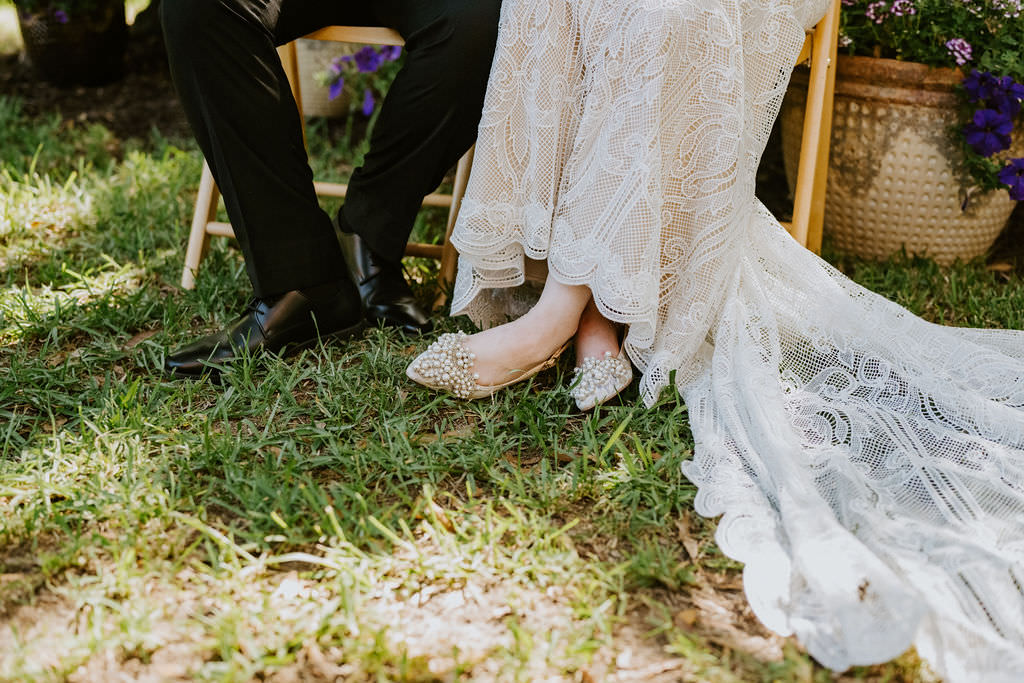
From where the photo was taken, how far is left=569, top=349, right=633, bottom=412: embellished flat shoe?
1614 millimetres

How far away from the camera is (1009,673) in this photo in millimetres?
1011

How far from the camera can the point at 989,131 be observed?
2.08m

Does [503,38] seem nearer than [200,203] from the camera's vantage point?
Yes

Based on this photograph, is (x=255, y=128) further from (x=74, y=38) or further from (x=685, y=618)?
(x=74, y=38)

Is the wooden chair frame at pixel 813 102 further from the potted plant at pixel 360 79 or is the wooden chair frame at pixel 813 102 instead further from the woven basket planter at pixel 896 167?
the potted plant at pixel 360 79

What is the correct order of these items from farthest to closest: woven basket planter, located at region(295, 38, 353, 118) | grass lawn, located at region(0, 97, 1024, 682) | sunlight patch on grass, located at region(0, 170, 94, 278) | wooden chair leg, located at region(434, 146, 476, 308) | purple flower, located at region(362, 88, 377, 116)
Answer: woven basket planter, located at region(295, 38, 353, 118) < purple flower, located at region(362, 88, 377, 116) < sunlight patch on grass, located at region(0, 170, 94, 278) < wooden chair leg, located at region(434, 146, 476, 308) < grass lawn, located at region(0, 97, 1024, 682)

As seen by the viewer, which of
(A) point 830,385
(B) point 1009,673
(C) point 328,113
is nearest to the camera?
(B) point 1009,673

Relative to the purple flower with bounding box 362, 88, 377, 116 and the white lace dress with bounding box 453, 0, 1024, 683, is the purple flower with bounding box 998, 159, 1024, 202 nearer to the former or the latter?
the white lace dress with bounding box 453, 0, 1024, 683

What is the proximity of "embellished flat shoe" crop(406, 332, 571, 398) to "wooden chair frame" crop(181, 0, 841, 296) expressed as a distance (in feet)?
1.39

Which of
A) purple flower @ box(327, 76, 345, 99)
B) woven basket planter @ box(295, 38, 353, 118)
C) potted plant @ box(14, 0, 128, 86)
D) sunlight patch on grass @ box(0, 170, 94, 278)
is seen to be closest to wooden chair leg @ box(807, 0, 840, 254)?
purple flower @ box(327, 76, 345, 99)

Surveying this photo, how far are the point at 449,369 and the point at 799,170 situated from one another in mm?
915

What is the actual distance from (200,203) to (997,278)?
6.70ft

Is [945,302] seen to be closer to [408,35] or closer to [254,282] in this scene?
[408,35]

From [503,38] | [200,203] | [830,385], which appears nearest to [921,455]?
[830,385]
